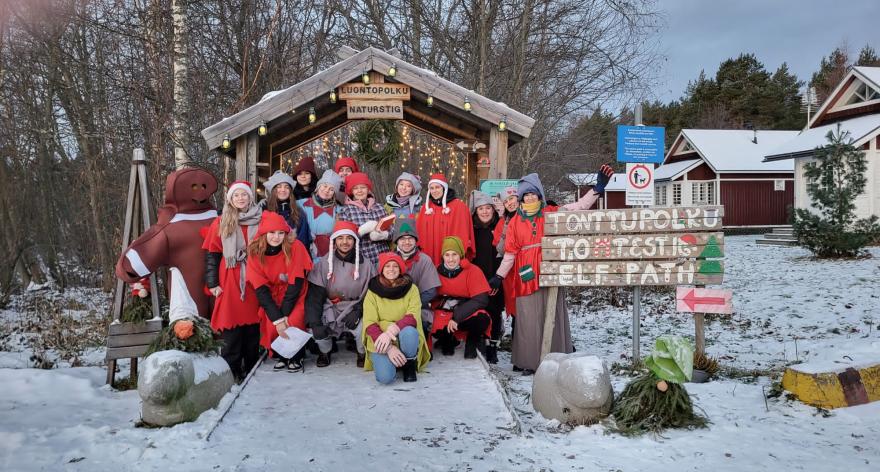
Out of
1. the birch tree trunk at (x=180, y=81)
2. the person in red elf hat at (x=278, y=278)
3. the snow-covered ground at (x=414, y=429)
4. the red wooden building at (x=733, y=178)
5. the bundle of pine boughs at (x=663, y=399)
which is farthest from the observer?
the red wooden building at (x=733, y=178)

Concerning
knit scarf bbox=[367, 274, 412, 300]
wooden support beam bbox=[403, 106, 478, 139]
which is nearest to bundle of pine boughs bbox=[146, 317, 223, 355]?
knit scarf bbox=[367, 274, 412, 300]

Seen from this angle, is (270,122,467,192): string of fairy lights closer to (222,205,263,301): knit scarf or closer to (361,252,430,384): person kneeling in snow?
(222,205,263,301): knit scarf

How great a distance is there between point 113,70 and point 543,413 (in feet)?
33.0

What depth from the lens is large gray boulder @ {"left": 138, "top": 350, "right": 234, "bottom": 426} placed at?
4.02m

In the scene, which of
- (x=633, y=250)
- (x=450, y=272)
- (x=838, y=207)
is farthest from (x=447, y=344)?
(x=838, y=207)

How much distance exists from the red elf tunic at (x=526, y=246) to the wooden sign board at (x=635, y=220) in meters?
0.16

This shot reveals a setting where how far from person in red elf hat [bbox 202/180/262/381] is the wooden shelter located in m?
→ 1.26

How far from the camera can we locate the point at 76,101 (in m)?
11.1

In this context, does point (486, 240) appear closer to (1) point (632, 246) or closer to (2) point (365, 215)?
(2) point (365, 215)

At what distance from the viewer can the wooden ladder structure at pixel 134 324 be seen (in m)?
5.18

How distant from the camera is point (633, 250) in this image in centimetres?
542

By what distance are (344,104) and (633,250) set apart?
3.98 meters

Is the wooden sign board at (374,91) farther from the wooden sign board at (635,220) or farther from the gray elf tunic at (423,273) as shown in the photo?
the wooden sign board at (635,220)

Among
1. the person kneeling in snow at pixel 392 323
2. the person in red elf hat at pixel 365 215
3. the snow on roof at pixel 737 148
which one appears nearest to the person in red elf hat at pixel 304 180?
the person in red elf hat at pixel 365 215
